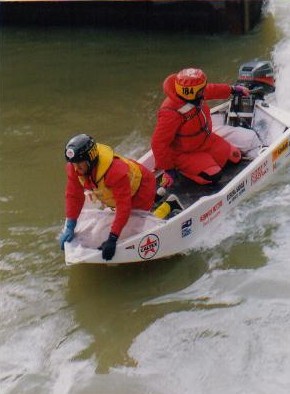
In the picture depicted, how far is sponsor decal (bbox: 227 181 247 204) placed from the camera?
20.1 feet

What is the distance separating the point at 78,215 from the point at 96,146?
0.69 metres

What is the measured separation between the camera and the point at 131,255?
531 centimetres

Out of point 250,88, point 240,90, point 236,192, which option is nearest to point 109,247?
point 236,192

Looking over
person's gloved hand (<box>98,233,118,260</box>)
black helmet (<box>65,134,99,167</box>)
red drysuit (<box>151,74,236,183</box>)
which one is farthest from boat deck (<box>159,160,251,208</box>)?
black helmet (<box>65,134,99,167</box>)

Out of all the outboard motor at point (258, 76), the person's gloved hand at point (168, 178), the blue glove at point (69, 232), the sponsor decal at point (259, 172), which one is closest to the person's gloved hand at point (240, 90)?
the outboard motor at point (258, 76)

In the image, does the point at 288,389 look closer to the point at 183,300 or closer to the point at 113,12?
the point at 183,300

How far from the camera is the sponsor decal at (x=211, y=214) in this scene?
5882 mm

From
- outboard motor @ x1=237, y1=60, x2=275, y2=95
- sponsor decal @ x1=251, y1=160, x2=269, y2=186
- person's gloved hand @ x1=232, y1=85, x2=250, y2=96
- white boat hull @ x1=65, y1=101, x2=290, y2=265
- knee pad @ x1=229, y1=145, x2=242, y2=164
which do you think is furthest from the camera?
outboard motor @ x1=237, y1=60, x2=275, y2=95

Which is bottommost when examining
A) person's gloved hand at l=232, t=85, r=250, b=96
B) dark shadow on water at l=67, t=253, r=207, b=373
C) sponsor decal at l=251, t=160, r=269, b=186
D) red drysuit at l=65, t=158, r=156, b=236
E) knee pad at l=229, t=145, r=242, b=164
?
dark shadow on water at l=67, t=253, r=207, b=373

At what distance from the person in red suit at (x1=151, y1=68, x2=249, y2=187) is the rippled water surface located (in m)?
0.61

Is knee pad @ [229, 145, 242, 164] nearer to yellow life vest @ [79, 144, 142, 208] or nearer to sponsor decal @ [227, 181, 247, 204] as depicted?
sponsor decal @ [227, 181, 247, 204]

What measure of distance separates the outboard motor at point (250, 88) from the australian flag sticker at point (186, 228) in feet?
6.53

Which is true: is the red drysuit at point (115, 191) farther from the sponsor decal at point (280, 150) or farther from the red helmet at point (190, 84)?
the sponsor decal at point (280, 150)

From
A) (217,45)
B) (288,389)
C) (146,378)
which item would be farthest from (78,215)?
(217,45)
